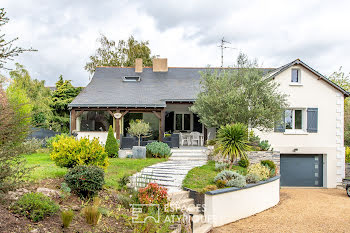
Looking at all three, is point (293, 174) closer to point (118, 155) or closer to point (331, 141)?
point (331, 141)

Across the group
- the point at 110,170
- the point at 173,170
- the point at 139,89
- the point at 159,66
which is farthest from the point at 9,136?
the point at 159,66

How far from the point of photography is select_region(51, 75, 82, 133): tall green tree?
72.8 feet

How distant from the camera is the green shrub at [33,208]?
4.61 m

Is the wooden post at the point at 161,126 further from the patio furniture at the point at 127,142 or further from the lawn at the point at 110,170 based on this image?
the lawn at the point at 110,170

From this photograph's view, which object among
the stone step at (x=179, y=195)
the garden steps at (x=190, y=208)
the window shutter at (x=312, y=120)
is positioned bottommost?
the garden steps at (x=190, y=208)

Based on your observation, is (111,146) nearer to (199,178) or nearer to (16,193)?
(199,178)

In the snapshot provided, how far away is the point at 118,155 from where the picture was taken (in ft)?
47.3

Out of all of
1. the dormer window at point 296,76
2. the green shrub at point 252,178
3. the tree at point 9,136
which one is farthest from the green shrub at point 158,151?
the tree at point 9,136

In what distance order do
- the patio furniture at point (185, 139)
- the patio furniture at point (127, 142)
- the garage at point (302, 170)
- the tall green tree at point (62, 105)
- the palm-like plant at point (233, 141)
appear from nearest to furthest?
1. the palm-like plant at point (233, 141)
2. the patio furniture at point (127, 142)
3. the garage at point (302, 170)
4. the patio furniture at point (185, 139)
5. the tall green tree at point (62, 105)

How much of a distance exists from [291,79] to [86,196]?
1363 centimetres

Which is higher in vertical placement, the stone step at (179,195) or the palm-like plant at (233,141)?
the palm-like plant at (233,141)

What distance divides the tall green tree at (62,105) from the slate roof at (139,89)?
131 inches

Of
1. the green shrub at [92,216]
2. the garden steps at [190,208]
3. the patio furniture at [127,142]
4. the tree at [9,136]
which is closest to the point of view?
the tree at [9,136]

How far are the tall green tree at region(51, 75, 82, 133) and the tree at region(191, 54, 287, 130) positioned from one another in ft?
43.4
